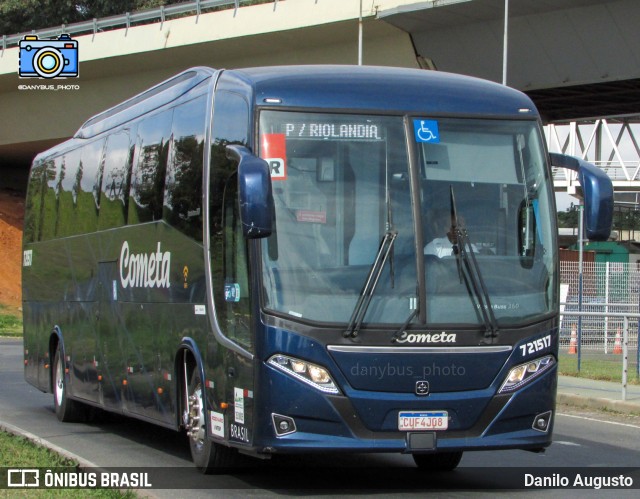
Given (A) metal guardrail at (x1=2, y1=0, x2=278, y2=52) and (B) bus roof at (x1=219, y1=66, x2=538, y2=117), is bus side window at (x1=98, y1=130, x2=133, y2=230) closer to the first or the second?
(B) bus roof at (x1=219, y1=66, x2=538, y2=117)

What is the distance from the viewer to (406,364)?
356 inches

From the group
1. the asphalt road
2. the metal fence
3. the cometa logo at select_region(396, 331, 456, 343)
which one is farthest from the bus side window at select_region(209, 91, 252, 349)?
the metal fence

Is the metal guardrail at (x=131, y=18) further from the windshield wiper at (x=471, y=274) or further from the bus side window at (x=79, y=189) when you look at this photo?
the windshield wiper at (x=471, y=274)

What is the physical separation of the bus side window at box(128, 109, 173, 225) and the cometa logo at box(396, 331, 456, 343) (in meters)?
3.72

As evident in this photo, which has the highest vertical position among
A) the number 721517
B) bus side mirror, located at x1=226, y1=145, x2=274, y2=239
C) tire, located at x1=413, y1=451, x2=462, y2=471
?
bus side mirror, located at x1=226, y1=145, x2=274, y2=239

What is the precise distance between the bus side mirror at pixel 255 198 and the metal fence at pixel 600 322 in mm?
10447

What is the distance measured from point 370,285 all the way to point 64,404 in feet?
26.7

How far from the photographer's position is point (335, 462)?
11.7m

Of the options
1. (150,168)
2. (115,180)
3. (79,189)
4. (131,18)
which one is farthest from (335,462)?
(131,18)

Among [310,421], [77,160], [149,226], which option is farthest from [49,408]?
[310,421]

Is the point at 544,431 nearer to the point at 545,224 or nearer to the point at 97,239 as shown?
the point at 545,224
